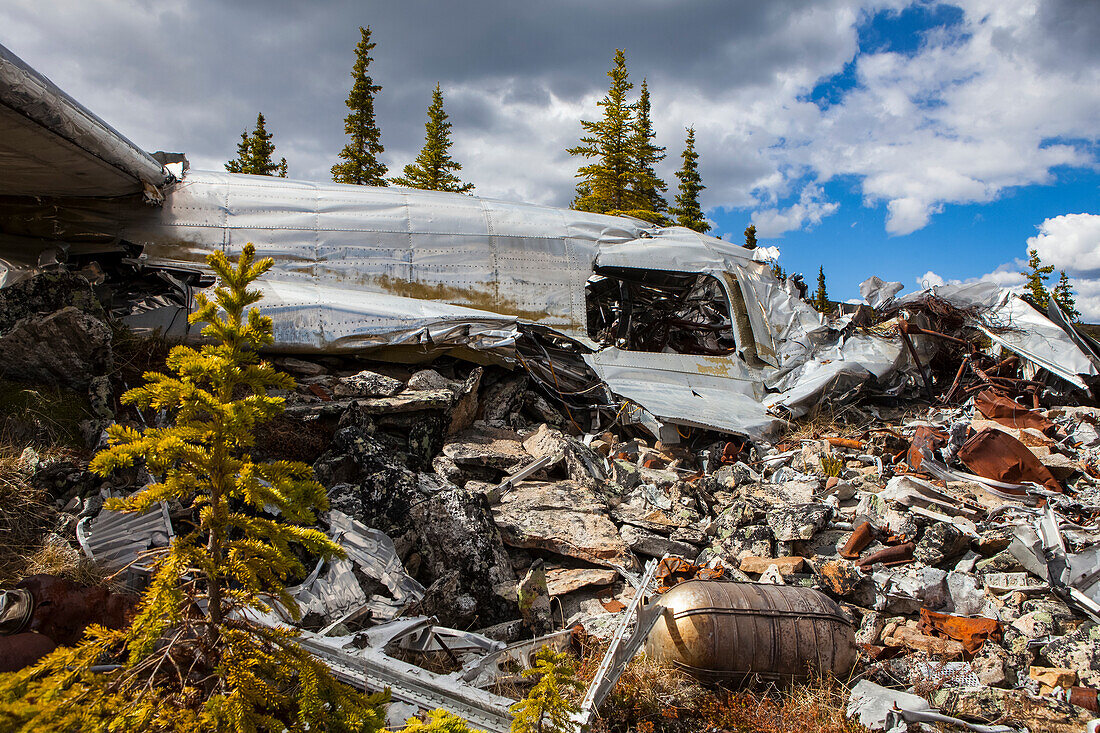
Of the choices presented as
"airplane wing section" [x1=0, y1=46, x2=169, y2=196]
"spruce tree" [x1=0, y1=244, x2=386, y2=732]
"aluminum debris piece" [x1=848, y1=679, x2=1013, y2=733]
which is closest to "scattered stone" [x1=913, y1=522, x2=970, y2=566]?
"aluminum debris piece" [x1=848, y1=679, x2=1013, y2=733]

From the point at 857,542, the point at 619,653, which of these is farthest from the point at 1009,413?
the point at 619,653

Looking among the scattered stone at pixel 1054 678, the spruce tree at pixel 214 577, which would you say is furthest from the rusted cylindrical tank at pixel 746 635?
the spruce tree at pixel 214 577

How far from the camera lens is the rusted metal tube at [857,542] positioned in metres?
5.14

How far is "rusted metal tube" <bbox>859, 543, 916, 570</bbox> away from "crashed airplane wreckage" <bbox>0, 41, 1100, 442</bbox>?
9.48 feet

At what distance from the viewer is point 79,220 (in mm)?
7555

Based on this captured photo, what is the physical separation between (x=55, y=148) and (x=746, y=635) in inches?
303

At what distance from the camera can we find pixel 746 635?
369 centimetres

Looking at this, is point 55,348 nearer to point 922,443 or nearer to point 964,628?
point 964,628

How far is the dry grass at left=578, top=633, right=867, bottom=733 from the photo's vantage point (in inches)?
131

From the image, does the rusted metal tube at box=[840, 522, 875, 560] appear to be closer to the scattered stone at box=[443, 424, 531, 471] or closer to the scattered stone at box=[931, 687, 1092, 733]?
the scattered stone at box=[931, 687, 1092, 733]

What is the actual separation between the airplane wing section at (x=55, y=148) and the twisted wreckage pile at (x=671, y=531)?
1.28 m

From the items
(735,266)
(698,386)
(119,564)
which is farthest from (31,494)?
(735,266)

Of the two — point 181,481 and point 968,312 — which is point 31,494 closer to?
point 181,481

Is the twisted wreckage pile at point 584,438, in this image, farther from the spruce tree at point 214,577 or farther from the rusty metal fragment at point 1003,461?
the spruce tree at point 214,577
